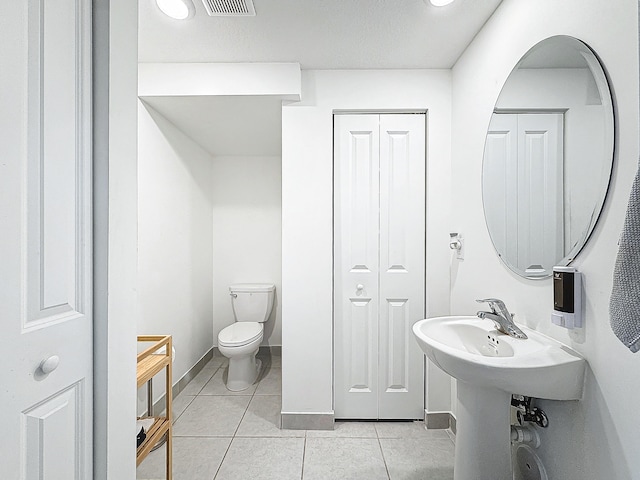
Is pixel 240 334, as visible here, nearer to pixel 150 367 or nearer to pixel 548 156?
pixel 150 367

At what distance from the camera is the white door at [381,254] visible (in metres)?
2.31

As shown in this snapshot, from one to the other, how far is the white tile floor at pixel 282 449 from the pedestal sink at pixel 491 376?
0.61m

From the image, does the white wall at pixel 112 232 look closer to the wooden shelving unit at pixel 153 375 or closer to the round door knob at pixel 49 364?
the round door knob at pixel 49 364

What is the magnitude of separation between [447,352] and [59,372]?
Result: 1176mm

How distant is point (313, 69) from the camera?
2.26 metres

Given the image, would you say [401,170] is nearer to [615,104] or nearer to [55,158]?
[615,104]

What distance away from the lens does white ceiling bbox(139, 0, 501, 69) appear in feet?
5.58

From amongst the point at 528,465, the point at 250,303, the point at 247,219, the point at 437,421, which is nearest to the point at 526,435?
the point at 528,465

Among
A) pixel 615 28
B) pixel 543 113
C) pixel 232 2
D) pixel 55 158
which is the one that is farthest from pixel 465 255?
pixel 55 158

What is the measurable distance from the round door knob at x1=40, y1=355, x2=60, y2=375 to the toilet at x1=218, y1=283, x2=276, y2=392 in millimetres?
1907

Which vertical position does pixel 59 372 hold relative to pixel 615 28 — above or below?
below

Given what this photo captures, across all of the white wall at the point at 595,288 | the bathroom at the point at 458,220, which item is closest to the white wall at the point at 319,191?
the bathroom at the point at 458,220

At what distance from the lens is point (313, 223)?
2264 millimetres

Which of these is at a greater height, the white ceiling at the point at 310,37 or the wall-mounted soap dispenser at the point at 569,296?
the white ceiling at the point at 310,37
